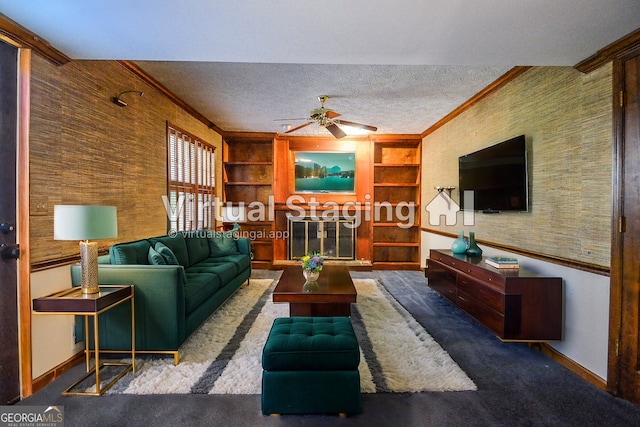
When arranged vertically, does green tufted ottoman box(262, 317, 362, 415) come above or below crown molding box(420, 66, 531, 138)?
below

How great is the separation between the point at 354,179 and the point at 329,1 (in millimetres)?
4910

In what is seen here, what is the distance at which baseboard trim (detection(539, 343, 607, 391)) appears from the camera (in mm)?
2260

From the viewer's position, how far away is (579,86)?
2516mm

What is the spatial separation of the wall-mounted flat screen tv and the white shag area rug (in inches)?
130

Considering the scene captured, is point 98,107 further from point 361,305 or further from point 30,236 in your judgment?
point 361,305

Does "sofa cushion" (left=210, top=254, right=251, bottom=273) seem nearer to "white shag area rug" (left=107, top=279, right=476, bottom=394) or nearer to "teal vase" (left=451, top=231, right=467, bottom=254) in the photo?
"white shag area rug" (left=107, top=279, right=476, bottom=394)

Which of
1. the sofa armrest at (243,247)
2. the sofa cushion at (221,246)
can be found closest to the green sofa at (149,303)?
the sofa cushion at (221,246)

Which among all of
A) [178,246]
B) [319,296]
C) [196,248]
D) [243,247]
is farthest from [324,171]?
[319,296]

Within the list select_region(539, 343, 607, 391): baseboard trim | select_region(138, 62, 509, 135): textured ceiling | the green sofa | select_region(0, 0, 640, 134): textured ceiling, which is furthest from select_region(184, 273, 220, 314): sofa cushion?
select_region(539, 343, 607, 391): baseboard trim

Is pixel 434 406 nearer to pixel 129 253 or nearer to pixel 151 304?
pixel 151 304

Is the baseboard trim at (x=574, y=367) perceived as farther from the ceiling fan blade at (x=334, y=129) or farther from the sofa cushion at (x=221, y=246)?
the sofa cushion at (x=221, y=246)

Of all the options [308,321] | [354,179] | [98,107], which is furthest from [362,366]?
[354,179]

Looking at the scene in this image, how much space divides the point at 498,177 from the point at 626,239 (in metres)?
1.48

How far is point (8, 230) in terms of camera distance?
2.09 m
